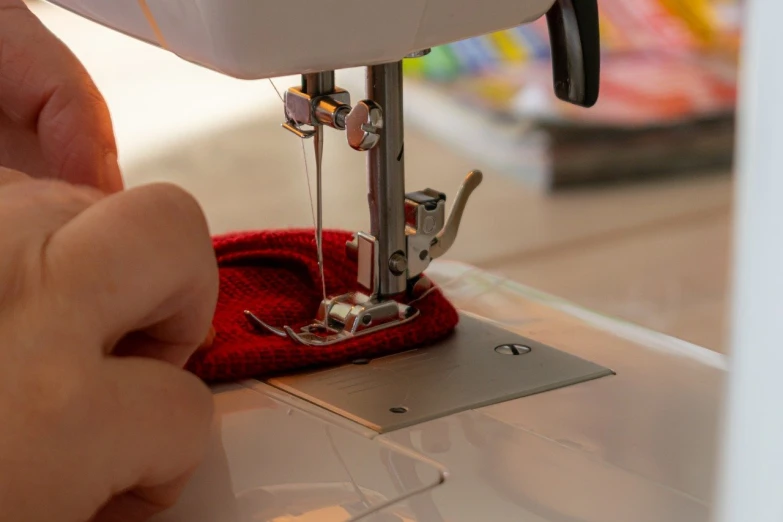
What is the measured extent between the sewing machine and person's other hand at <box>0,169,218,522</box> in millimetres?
83

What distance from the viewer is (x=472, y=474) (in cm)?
60

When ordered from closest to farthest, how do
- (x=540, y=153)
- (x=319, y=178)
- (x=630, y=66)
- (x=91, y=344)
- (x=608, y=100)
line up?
(x=91, y=344) → (x=319, y=178) → (x=540, y=153) → (x=608, y=100) → (x=630, y=66)

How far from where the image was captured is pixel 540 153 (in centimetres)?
253

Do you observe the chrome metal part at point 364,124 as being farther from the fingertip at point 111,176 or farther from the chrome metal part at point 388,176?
the fingertip at point 111,176

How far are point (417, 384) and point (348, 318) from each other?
0.08 m

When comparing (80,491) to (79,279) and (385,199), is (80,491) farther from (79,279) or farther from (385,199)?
(385,199)

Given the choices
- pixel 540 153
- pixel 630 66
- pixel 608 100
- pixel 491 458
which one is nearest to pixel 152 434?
pixel 491 458

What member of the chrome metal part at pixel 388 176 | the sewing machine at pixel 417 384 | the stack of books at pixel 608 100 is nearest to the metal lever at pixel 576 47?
the sewing machine at pixel 417 384

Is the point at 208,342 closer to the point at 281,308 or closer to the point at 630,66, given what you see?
the point at 281,308

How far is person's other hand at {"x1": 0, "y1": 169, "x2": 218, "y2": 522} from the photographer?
1.49 ft

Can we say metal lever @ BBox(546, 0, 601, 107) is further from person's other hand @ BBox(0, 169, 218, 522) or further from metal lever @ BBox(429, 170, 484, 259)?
person's other hand @ BBox(0, 169, 218, 522)

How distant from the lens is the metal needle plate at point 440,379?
2.20 ft

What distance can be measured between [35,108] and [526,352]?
347 mm

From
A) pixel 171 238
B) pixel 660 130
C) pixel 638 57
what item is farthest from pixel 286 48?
pixel 638 57
